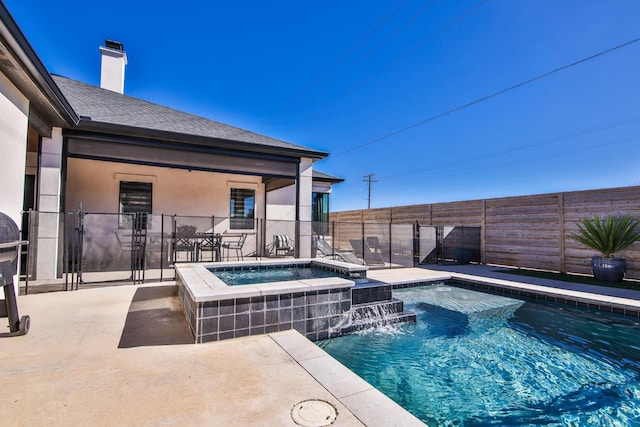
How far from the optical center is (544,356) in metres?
3.37

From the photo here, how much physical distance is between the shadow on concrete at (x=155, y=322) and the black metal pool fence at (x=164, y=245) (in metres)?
1.40

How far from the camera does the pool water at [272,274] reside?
5.54 meters

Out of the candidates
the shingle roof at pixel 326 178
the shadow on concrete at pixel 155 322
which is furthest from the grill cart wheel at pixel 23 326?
the shingle roof at pixel 326 178

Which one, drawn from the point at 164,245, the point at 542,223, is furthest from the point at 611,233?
the point at 164,245

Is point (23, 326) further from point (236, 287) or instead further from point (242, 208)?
point (242, 208)

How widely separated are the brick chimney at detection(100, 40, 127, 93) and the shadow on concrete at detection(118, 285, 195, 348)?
8.59 meters

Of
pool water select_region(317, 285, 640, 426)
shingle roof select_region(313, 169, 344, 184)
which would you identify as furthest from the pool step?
shingle roof select_region(313, 169, 344, 184)

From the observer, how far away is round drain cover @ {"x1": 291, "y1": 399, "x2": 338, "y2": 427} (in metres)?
1.72

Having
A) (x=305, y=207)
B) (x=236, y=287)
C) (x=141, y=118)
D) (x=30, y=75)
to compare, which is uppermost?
(x=141, y=118)

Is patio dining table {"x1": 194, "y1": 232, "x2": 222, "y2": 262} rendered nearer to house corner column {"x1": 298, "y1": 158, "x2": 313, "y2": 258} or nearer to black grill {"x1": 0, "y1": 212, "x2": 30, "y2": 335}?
house corner column {"x1": 298, "y1": 158, "x2": 313, "y2": 258}

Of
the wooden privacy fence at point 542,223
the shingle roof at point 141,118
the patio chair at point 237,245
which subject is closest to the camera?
the shingle roof at point 141,118

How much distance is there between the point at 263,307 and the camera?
326cm

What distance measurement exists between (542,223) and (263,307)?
8.56 metres

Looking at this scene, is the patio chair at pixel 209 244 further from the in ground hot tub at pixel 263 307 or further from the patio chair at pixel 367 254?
the patio chair at pixel 367 254
